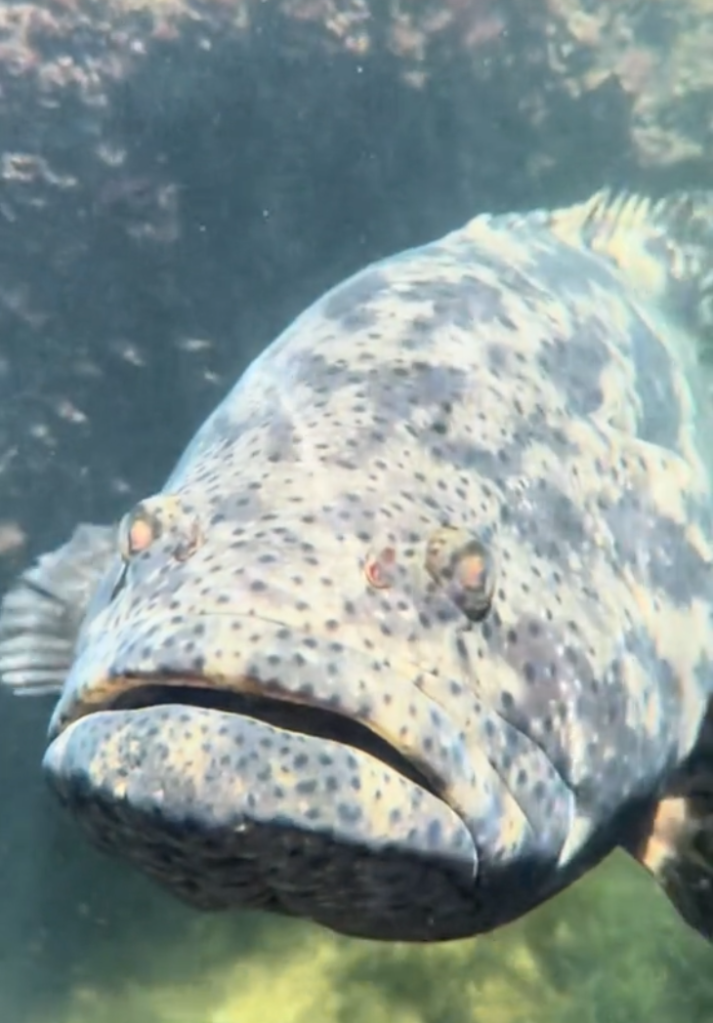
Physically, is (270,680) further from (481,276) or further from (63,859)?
(63,859)

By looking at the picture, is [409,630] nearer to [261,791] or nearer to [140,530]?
[261,791]

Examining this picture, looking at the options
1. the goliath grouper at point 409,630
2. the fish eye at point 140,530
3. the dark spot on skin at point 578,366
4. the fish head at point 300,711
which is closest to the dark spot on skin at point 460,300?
the goliath grouper at point 409,630

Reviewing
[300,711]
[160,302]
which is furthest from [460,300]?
[160,302]

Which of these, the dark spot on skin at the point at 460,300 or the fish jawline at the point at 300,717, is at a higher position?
the dark spot on skin at the point at 460,300

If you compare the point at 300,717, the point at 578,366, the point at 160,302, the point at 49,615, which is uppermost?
the point at 578,366

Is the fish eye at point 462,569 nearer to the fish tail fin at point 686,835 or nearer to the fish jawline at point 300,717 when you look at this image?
the fish jawline at point 300,717

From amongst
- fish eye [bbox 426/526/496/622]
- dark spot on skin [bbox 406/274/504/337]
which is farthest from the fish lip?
dark spot on skin [bbox 406/274/504/337]
